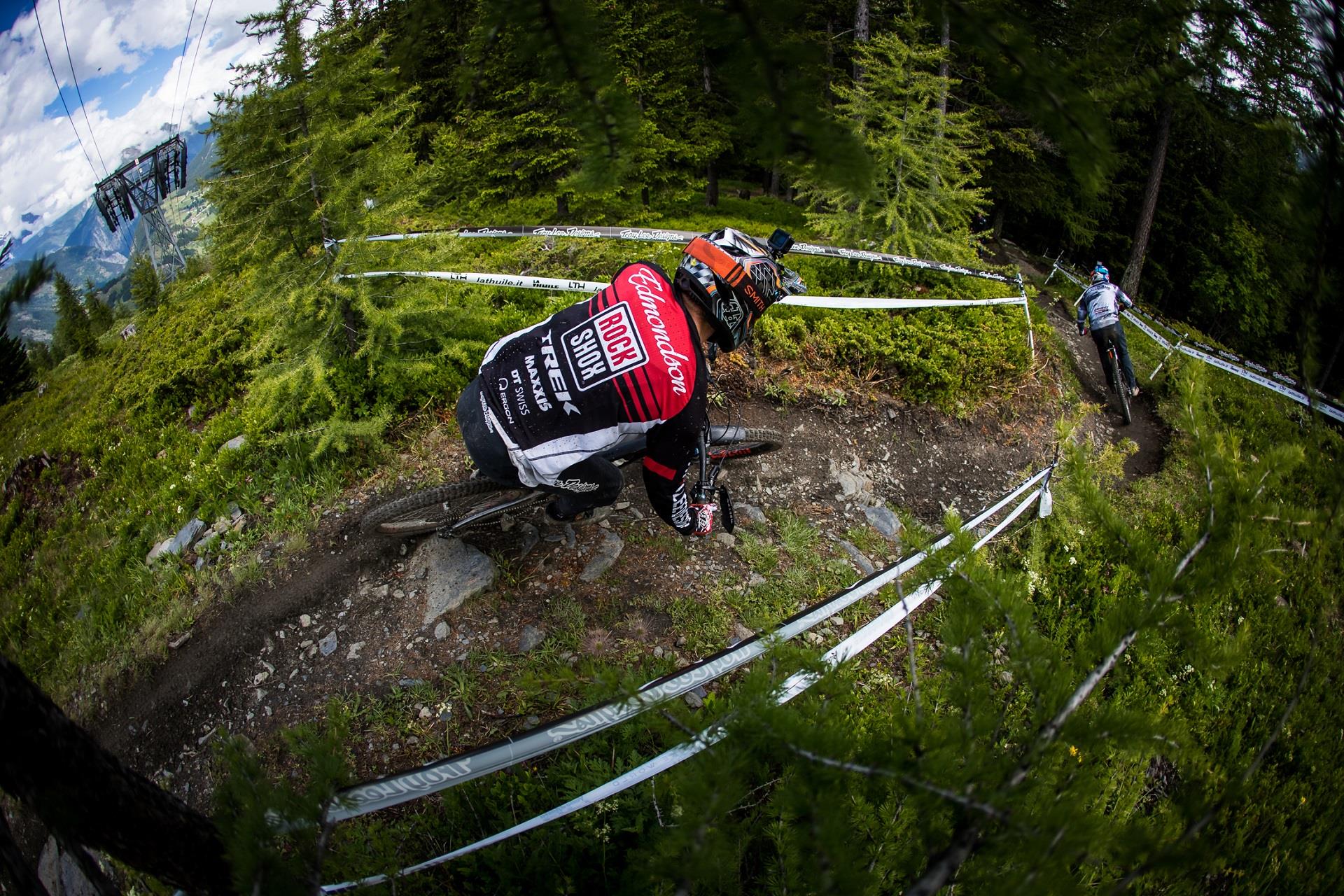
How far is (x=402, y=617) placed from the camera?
4.60 metres

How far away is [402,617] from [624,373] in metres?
2.90

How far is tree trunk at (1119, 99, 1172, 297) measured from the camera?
56.1 ft

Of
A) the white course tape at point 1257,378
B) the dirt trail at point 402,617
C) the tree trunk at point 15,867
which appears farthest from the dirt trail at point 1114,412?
the tree trunk at point 15,867

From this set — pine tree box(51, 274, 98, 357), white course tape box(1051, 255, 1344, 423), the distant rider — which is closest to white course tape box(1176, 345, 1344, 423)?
white course tape box(1051, 255, 1344, 423)

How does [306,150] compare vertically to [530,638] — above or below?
above

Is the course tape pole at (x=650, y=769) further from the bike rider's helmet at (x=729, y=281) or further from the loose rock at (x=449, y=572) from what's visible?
the bike rider's helmet at (x=729, y=281)

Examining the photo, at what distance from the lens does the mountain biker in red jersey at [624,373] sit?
3.39 metres

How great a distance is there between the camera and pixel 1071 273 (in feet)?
59.9

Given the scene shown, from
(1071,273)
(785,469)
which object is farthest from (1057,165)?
(785,469)

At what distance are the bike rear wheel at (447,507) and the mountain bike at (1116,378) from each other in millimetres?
9837

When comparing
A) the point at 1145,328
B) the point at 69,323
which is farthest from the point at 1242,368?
the point at 69,323

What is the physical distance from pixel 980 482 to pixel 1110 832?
592 cm

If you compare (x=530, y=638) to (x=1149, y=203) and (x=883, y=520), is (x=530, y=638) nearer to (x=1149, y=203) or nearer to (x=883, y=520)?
(x=883, y=520)

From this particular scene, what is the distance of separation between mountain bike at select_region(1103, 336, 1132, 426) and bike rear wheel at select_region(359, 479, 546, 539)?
9.84m
